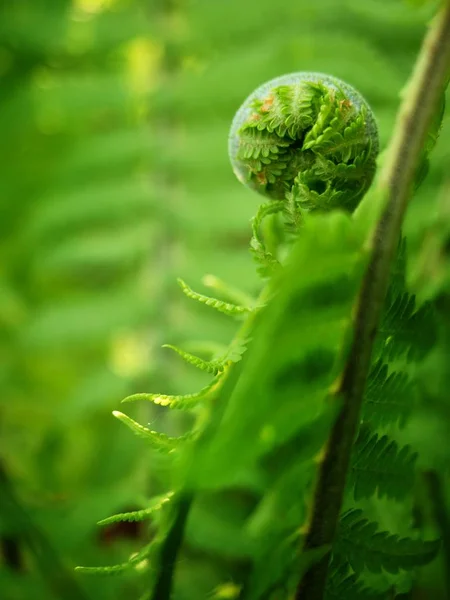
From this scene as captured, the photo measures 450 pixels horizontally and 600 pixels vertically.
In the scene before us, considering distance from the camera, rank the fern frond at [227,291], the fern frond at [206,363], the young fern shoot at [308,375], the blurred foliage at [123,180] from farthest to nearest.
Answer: the blurred foliage at [123,180] → the fern frond at [227,291] → the fern frond at [206,363] → the young fern shoot at [308,375]

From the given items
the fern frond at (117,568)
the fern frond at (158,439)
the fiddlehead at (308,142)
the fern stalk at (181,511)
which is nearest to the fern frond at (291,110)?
the fiddlehead at (308,142)

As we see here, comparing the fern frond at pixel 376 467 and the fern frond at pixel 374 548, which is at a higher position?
the fern frond at pixel 376 467

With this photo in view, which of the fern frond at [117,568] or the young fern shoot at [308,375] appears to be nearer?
the young fern shoot at [308,375]

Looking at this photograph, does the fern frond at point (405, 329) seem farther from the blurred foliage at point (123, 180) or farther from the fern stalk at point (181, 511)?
the blurred foliage at point (123, 180)

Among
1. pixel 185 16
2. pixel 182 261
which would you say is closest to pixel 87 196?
pixel 182 261

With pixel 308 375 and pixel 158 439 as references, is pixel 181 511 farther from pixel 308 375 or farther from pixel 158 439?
pixel 308 375

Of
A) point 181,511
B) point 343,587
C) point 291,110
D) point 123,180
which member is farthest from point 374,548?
point 123,180

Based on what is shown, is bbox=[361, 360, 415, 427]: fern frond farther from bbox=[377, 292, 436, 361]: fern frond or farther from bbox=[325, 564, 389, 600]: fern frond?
bbox=[325, 564, 389, 600]: fern frond
